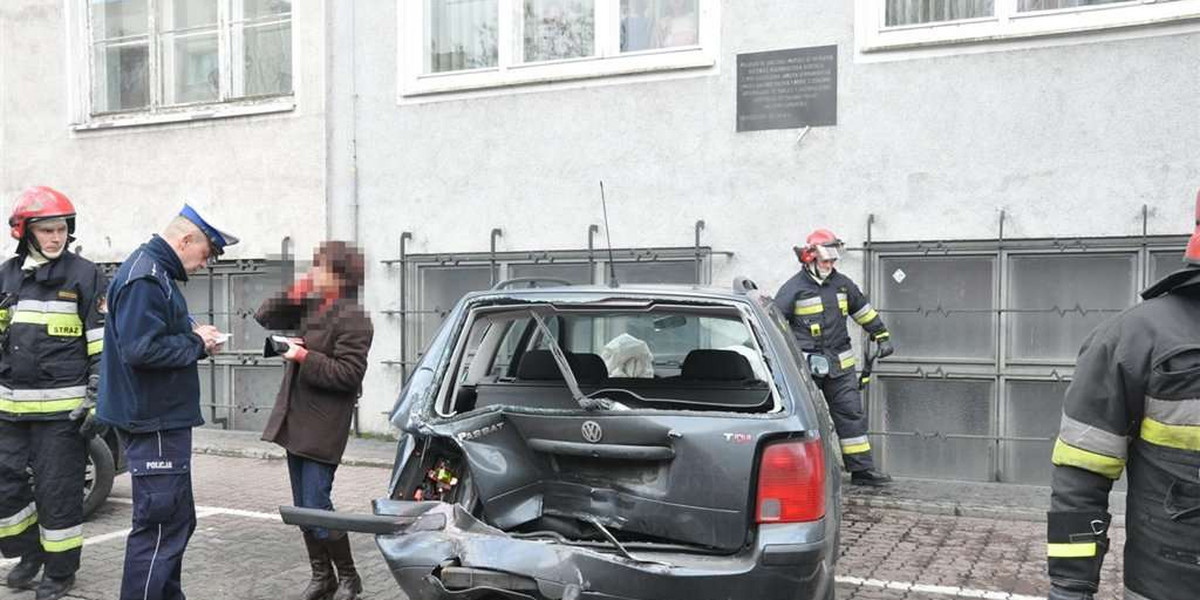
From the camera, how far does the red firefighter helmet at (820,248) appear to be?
24.6ft

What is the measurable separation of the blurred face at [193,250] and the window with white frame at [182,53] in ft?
21.8

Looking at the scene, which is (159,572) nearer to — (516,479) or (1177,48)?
(516,479)

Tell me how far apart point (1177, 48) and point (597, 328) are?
16.1ft

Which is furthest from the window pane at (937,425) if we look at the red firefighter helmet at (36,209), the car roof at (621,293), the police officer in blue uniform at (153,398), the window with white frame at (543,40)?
the red firefighter helmet at (36,209)

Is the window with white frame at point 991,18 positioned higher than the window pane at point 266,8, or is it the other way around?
the window pane at point 266,8

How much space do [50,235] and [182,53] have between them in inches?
276

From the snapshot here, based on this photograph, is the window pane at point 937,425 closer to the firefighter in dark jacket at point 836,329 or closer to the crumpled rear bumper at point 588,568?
the firefighter in dark jacket at point 836,329

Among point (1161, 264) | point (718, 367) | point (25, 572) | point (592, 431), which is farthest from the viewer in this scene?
point (1161, 264)

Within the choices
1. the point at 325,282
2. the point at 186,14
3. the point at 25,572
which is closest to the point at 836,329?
the point at 325,282

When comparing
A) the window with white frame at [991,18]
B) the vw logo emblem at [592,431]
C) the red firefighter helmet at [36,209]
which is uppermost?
the window with white frame at [991,18]

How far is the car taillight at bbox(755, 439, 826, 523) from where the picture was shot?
3.25 m

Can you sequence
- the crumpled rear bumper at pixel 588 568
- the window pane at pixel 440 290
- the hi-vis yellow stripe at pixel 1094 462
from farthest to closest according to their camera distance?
the window pane at pixel 440 290
the crumpled rear bumper at pixel 588 568
the hi-vis yellow stripe at pixel 1094 462

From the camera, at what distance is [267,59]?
10.5 meters

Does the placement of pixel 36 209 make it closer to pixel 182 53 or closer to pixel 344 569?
pixel 344 569
